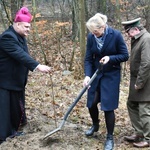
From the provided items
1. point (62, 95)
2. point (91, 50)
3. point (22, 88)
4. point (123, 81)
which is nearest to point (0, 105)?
point (22, 88)

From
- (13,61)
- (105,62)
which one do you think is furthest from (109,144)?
(13,61)

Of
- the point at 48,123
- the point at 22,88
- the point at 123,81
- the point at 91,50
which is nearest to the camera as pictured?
the point at 91,50

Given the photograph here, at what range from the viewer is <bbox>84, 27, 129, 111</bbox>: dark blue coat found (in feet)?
13.9

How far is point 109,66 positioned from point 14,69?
147 centimetres

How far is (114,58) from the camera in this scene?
4.17 meters

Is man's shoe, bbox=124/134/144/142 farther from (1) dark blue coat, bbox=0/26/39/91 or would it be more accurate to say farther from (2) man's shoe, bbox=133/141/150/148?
(1) dark blue coat, bbox=0/26/39/91

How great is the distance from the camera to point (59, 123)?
5.55 meters

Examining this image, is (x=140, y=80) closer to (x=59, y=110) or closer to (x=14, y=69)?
(x=14, y=69)

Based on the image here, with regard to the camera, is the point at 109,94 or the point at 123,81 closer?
the point at 109,94

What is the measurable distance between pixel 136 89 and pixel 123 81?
476cm

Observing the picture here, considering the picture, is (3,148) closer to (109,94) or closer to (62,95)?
(109,94)

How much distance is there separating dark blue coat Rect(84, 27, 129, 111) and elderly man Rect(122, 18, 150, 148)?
0.21 m

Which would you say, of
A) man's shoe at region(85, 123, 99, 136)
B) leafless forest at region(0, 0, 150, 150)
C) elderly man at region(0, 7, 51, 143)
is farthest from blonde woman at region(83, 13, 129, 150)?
elderly man at region(0, 7, 51, 143)

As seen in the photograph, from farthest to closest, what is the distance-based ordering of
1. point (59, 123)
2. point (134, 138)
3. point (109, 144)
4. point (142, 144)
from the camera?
point (59, 123) < point (134, 138) < point (142, 144) < point (109, 144)
